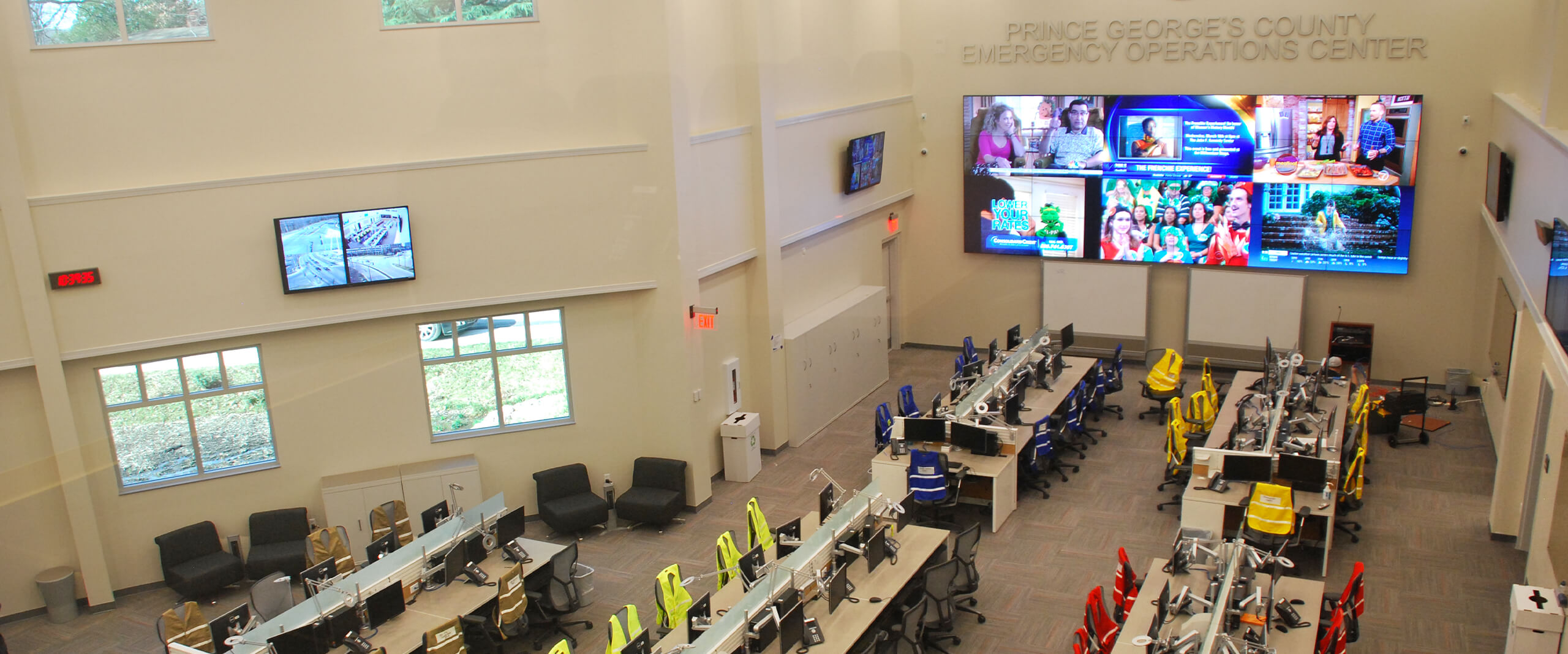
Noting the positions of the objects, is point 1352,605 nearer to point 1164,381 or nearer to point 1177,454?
point 1177,454

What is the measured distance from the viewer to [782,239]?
44.2ft

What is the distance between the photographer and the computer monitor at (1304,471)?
998 centimetres

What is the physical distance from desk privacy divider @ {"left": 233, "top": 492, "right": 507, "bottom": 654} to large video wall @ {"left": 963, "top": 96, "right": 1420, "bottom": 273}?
9.31 metres

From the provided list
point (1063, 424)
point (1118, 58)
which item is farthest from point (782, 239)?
point (1118, 58)

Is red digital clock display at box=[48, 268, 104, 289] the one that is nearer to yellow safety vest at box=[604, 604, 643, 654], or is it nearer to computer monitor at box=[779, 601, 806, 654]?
yellow safety vest at box=[604, 604, 643, 654]

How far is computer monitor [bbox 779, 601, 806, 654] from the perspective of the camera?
772cm

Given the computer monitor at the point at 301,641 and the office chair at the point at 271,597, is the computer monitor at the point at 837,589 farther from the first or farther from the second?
the office chair at the point at 271,597

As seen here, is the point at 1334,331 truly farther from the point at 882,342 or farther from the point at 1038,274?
the point at 882,342

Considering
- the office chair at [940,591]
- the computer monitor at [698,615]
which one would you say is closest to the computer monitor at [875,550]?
the office chair at [940,591]

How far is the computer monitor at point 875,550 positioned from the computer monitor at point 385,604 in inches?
143

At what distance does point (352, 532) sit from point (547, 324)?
9.11 feet

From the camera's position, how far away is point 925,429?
37.6 ft

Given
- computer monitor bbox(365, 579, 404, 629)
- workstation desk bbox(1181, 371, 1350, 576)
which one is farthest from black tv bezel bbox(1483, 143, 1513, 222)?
computer monitor bbox(365, 579, 404, 629)

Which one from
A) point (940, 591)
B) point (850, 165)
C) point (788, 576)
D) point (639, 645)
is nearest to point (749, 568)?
point (788, 576)
